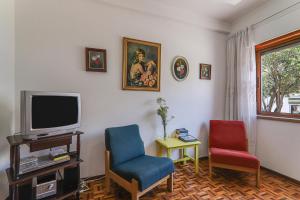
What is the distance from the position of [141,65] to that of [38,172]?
185 centimetres

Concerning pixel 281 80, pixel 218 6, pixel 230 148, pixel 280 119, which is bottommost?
pixel 230 148

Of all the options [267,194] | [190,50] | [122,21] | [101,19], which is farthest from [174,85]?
[267,194]

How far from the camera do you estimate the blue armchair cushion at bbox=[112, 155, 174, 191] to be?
5.46ft

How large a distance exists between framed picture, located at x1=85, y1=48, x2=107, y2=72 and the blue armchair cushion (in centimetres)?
133

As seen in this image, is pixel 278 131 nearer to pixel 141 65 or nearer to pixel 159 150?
pixel 159 150

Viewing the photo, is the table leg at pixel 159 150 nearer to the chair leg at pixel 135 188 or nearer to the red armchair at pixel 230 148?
the red armchair at pixel 230 148

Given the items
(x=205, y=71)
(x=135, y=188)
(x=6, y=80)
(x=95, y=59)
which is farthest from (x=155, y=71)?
(x=6, y=80)

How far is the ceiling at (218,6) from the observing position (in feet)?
8.39

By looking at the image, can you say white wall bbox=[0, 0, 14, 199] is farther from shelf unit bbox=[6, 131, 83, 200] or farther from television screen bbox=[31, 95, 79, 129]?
television screen bbox=[31, 95, 79, 129]

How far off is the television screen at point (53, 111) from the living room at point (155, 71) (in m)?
0.22

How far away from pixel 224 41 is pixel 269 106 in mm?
1510

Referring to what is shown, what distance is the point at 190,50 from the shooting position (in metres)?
2.97

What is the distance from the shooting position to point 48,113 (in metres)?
1.59

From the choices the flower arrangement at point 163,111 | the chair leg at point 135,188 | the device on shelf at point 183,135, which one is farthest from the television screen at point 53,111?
the device on shelf at point 183,135
